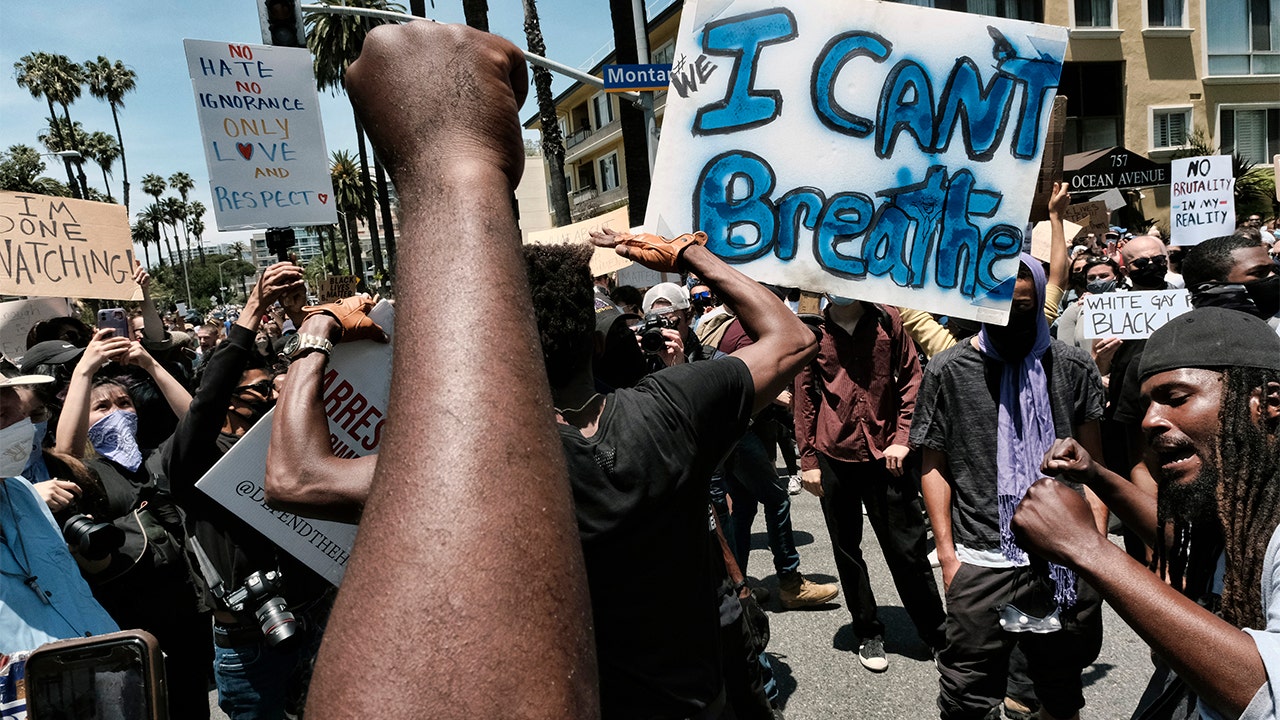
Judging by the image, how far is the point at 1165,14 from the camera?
73.2 ft

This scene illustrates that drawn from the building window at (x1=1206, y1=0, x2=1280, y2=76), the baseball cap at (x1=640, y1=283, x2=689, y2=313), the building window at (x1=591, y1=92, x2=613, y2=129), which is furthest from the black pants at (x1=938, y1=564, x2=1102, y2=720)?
the building window at (x1=591, y1=92, x2=613, y2=129)

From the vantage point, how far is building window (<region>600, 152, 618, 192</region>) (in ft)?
135

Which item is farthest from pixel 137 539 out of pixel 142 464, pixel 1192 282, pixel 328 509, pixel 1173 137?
pixel 1173 137

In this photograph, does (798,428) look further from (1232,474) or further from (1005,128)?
(1232,474)

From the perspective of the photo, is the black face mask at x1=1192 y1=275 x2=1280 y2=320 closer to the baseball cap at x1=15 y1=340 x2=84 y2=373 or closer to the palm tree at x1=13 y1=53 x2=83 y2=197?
the baseball cap at x1=15 y1=340 x2=84 y2=373

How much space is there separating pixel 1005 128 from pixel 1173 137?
81.7 feet

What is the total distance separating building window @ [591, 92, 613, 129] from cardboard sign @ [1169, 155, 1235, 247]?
3454cm

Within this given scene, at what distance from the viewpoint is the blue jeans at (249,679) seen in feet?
10.0

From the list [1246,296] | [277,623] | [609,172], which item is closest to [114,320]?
[277,623]

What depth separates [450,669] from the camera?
17.4 inches

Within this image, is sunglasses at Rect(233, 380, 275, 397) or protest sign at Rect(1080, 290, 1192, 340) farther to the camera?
protest sign at Rect(1080, 290, 1192, 340)

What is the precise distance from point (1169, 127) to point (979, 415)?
24.5m

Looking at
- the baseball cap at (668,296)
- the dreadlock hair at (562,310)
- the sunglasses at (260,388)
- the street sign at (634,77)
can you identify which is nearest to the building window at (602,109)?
the street sign at (634,77)

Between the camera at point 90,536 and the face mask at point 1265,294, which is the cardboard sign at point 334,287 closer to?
the camera at point 90,536
